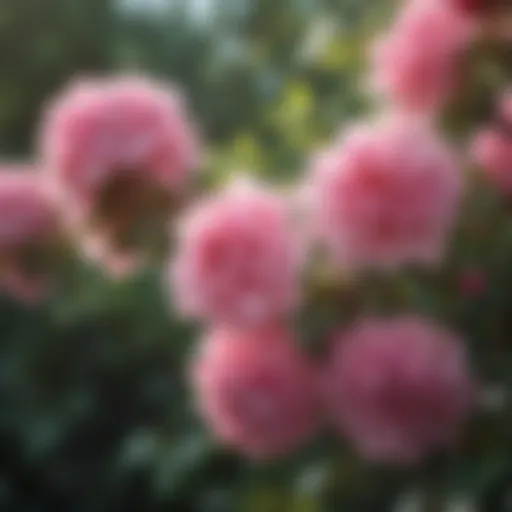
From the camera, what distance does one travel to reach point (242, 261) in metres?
0.55

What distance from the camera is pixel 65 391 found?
3.22 ft

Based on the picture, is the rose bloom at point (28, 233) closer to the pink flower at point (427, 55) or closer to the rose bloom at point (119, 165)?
the rose bloom at point (119, 165)

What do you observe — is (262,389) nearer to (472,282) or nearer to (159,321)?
(472,282)

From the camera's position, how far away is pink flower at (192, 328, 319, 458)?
0.56 metres

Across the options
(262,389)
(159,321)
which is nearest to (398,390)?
(262,389)

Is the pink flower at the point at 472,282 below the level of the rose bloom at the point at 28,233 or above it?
below

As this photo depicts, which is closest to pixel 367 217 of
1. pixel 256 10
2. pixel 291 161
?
pixel 291 161

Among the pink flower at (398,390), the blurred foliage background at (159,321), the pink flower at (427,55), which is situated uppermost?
the blurred foliage background at (159,321)

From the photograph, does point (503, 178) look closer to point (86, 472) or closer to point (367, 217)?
point (367, 217)

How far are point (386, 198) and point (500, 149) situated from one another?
72 mm

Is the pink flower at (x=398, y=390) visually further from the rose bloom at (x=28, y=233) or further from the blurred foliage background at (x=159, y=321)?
the rose bloom at (x=28, y=233)

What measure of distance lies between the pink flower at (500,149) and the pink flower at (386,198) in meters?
0.03

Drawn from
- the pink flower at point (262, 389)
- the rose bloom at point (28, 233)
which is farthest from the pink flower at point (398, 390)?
the rose bloom at point (28, 233)

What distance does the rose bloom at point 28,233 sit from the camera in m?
0.59
